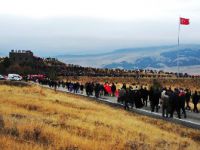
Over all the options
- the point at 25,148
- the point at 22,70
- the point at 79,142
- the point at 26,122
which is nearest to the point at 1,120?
the point at 26,122

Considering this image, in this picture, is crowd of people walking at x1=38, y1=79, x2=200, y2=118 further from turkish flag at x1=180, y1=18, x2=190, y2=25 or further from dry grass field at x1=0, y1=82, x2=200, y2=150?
turkish flag at x1=180, y1=18, x2=190, y2=25

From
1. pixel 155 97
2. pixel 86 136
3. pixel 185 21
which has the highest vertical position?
pixel 185 21

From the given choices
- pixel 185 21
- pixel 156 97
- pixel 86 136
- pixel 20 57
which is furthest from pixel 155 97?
pixel 20 57

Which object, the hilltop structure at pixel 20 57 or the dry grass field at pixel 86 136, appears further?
Result: the hilltop structure at pixel 20 57

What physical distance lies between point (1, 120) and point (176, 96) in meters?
14.0

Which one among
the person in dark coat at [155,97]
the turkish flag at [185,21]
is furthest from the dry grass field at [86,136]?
the turkish flag at [185,21]

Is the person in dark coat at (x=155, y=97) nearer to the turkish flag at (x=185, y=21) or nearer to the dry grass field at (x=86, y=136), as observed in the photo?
the dry grass field at (x=86, y=136)

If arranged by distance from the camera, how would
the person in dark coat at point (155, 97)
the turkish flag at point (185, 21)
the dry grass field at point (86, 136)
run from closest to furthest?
the dry grass field at point (86, 136) < the person in dark coat at point (155, 97) < the turkish flag at point (185, 21)

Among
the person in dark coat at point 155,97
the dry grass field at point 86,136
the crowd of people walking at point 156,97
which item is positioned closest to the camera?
the dry grass field at point 86,136

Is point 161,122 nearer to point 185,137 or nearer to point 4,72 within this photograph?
point 185,137

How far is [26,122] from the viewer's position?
19.1 metres

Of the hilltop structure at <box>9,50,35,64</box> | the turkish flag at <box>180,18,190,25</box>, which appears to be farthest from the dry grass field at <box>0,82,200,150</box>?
the hilltop structure at <box>9,50,35,64</box>

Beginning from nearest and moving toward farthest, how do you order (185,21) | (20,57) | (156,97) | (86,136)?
(86,136) → (156,97) → (185,21) → (20,57)

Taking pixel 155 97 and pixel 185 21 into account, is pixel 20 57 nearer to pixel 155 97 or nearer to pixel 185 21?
pixel 185 21
